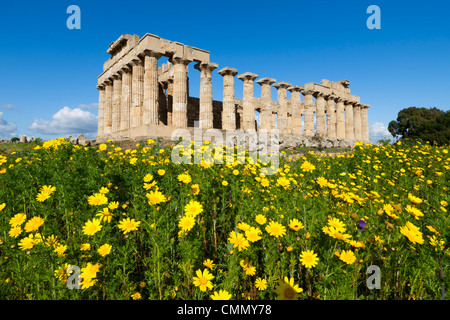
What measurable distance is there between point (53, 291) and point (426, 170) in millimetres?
9120

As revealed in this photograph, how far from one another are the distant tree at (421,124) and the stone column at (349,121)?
46.2 feet

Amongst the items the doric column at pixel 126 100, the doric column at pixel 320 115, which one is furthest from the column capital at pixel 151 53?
the doric column at pixel 320 115

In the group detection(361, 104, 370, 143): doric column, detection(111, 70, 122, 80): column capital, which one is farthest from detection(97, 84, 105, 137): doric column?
detection(361, 104, 370, 143): doric column

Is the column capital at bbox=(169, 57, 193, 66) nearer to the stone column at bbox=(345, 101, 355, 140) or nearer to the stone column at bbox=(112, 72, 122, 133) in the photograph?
the stone column at bbox=(112, 72, 122, 133)

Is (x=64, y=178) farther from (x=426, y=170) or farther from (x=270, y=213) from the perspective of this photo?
(x=426, y=170)

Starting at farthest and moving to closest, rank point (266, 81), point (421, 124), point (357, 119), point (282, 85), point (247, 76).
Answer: point (421, 124)
point (357, 119)
point (282, 85)
point (266, 81)
point (247, 76)

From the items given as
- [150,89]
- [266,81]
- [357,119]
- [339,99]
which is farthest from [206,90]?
[357,119]

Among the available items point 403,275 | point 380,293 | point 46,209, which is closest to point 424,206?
point 403,275

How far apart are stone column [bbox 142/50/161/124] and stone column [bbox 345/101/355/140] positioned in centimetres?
3146

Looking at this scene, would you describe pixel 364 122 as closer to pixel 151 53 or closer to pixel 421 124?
pixel 421 124

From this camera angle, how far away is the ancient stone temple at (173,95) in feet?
68.9

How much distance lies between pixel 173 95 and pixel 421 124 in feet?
181

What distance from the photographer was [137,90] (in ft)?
72.1
